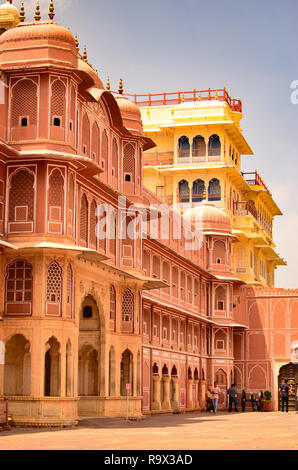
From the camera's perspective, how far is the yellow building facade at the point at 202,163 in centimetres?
6134

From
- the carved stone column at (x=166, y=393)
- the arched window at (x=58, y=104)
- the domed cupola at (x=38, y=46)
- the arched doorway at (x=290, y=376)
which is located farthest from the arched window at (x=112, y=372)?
the arched doorway at (x=290, y=376)

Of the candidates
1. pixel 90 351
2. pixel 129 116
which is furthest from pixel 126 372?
pixel 129 116

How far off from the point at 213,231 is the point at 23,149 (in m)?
27.7

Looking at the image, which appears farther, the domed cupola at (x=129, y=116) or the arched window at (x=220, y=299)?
the arched window at (x=220, y=299)

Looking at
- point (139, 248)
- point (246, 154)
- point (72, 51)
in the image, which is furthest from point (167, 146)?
point (72, 51)

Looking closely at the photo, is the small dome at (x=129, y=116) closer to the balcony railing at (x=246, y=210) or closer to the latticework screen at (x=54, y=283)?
the latticework screen at (x=54, y=283)

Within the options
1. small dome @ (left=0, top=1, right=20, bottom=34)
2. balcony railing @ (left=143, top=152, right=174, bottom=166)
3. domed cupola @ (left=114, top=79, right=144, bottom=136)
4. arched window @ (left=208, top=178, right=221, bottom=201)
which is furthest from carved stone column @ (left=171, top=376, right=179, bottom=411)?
balcony railing @ (left=143, top=152, right=174, bottom=166)

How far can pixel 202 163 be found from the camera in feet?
202


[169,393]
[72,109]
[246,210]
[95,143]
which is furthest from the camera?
[246,210]

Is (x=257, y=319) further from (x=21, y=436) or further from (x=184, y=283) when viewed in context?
(x=21, y=436)

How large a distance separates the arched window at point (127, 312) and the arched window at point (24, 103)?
866cm

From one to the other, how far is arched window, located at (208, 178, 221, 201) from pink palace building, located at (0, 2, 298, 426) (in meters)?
17.2

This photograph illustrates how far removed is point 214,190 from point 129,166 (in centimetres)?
2673

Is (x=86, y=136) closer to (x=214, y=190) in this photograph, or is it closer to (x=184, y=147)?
(x=214, y=190)
